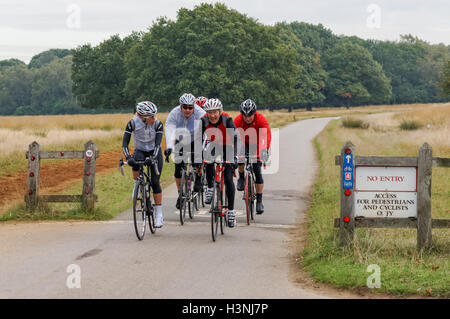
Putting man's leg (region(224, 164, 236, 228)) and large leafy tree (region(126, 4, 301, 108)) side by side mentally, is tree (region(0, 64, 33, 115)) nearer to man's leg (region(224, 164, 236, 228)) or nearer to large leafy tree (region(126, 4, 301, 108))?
large leafy tree (region(126, 4, 301, 108))

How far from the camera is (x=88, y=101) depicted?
8225cm

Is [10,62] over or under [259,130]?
over

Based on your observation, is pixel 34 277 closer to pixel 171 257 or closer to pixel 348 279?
pixel 171 257

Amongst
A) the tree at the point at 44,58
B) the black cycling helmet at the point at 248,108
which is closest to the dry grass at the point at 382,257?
the black cycling helmet at the point at 248,108

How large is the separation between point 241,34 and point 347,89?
50492 millimetres

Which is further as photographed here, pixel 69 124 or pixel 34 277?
pixel 69 124

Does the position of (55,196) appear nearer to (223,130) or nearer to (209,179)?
(209,179)

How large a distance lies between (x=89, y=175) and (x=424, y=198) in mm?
5891

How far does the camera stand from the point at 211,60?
59.6m

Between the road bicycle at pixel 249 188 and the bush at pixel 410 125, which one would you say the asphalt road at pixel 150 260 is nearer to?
the road bicycle at pixel 249 188

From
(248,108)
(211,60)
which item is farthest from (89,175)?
(211,60)

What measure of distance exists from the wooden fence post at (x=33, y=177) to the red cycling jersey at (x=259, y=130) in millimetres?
3689
